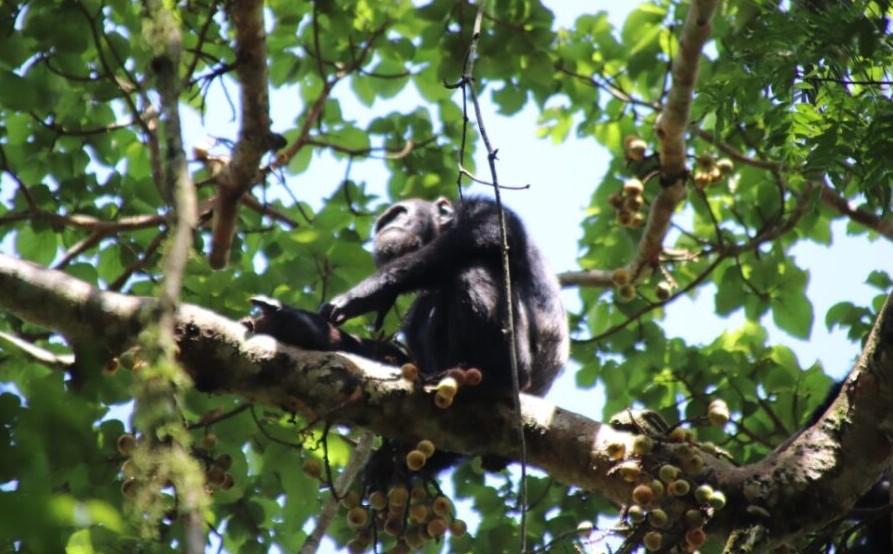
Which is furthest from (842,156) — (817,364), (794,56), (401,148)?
(401,148)

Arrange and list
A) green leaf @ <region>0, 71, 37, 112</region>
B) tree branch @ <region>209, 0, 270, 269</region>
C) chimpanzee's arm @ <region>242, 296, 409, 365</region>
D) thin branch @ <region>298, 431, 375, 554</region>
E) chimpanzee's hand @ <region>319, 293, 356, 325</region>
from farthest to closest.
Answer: green leaf @ <region>0, 71, 37, 112</region>, tree branch @ <region>209, 0, 270, 269</region>, chimpanzee's hand @ <region>319, 293, 356, 325</region>, chimpanzee's arm @ <region>242, 296, 409, 365</region>, thin branch @ <region>298, 431, 375, 554</region>

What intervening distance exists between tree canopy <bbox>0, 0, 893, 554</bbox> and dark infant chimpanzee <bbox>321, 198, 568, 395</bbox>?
0.41 meters

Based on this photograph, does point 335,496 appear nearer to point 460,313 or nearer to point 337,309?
point 337,309

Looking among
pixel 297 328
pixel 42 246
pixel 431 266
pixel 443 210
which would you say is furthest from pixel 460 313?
pixel 42 246

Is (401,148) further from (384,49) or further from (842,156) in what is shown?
(842,156)

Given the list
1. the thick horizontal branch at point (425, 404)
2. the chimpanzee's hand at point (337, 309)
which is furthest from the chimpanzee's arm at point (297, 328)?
the thick horizontal branch at point (425, 404)

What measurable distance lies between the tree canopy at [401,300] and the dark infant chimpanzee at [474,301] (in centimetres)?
41

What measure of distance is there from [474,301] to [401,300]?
77.6 inches

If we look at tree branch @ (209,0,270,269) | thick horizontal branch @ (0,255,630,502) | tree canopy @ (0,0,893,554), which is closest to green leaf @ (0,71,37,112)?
tree canopy @ (0,0,893,554)

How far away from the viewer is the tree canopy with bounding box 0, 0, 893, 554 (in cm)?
226

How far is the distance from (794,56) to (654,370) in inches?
130

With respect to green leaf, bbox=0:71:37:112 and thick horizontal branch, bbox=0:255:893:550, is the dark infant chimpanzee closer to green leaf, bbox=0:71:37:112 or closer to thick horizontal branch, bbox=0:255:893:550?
thick horizontal branch, bbox=0:255:893:550

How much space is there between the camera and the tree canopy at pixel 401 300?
2.26 metres

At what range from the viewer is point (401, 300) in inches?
260
